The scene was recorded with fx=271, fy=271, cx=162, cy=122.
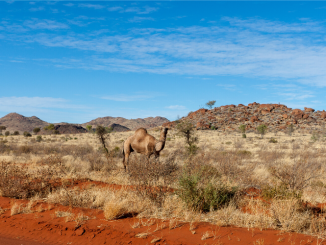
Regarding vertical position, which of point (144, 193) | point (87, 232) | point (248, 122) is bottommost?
point (87, 232)

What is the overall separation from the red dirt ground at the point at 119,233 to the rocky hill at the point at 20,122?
132 metres

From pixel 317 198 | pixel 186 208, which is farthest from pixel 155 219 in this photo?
pixel 317 198

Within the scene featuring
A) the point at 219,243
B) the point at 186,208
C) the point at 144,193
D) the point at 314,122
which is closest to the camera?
the point at 219,243

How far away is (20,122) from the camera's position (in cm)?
13538

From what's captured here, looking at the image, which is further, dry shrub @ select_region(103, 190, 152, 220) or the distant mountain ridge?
the distant mountain ridge

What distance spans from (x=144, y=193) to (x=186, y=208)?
4.99ft

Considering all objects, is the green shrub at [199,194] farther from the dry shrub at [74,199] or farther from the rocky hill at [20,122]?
the rocky hill at [20,122]

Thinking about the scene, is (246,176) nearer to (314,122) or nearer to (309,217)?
(309,217)

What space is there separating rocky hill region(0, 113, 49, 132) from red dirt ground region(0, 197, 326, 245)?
5184 inches

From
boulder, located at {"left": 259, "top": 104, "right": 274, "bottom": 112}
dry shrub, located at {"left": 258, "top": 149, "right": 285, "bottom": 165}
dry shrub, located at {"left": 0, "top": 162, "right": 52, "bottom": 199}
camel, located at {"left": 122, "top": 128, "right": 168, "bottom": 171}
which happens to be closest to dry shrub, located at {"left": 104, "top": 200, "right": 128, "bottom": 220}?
dry shrub, located at {"left": 0, "top": 162, "right": 52, "bottom": 199}

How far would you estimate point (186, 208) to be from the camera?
770cm

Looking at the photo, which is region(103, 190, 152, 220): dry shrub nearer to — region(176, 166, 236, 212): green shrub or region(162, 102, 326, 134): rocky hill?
region(176, 166, 236, 212): green shrub

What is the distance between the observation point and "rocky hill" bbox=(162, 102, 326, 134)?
73.6 m

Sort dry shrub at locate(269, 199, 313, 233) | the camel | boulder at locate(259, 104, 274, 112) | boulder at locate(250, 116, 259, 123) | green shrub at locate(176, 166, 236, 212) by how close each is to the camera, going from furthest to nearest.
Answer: boulder at locate(259, 104, 274, 112), boulder at locate(250, 116, 259, 123), the camel, green shrub at locate(176, 166, 236, 212), dry shrub at locate(269, 199, 313, 233)
